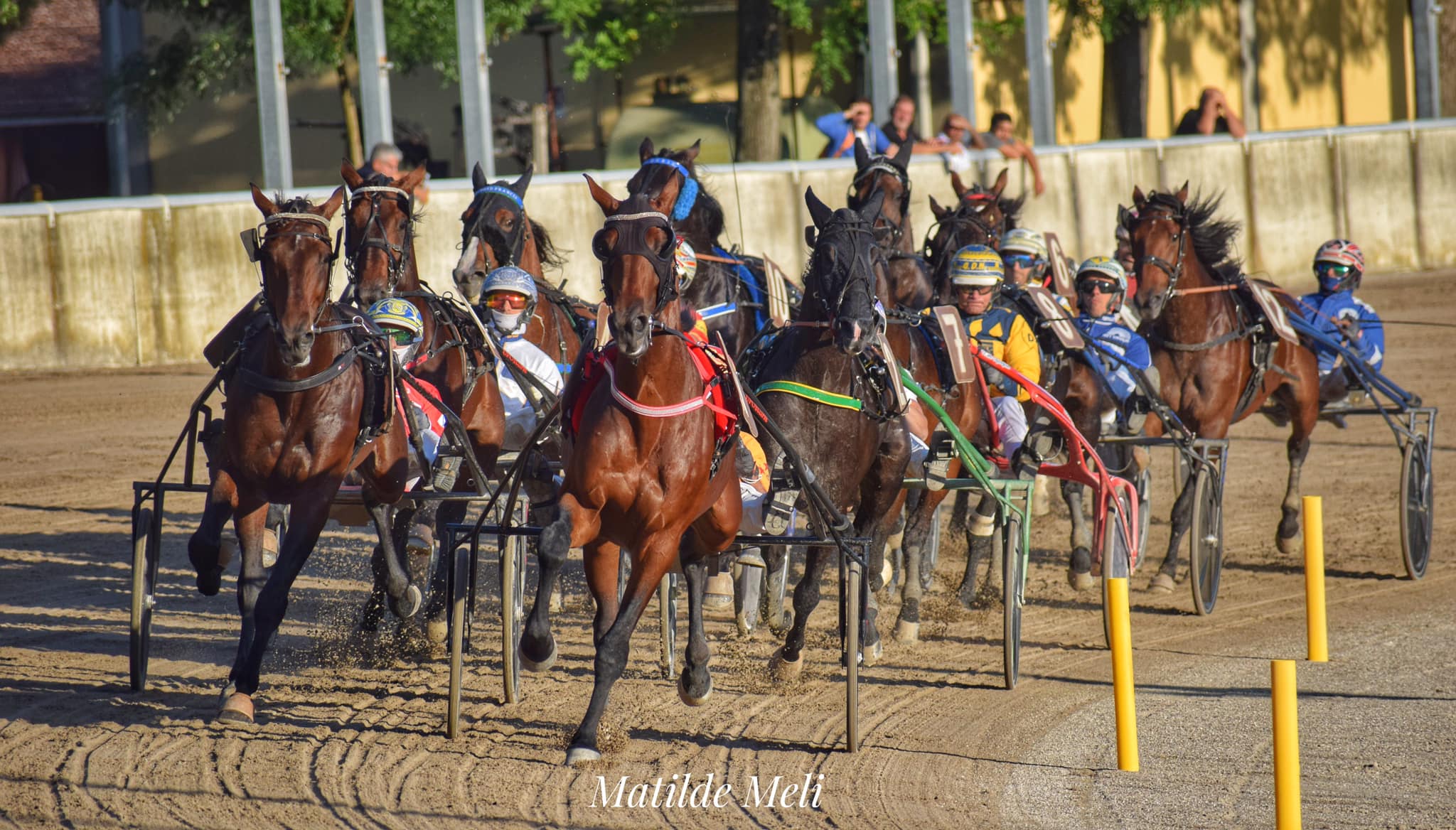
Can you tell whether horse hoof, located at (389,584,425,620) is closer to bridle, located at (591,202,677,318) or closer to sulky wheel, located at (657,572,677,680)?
sulky wheel, located at (657,572,677,680)

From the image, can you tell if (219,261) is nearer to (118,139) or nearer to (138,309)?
(138,309)

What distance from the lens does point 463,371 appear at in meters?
8.28

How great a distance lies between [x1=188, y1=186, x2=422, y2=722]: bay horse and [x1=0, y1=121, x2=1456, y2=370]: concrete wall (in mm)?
5174

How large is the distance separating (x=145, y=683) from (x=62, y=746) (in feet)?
3.13

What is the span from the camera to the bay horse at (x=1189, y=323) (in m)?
9.84

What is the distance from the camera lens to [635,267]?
18.3ft

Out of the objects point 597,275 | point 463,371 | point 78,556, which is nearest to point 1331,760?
point 463,371

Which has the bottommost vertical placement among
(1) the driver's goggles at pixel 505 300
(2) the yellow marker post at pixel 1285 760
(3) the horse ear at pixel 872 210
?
(2) the yellow marker post at pixel 1285 760

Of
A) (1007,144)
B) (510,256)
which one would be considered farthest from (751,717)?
(1007,144)

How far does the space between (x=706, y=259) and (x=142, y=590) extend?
3.81 m

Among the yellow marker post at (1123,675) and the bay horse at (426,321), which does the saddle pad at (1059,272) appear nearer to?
the bay horse at (426,321)

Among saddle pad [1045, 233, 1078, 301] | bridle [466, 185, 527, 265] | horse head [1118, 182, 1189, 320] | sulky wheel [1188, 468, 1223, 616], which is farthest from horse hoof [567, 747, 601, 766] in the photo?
saddle pad [1045, 233, 1078, 301]

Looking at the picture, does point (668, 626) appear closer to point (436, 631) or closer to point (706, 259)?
point (436, 631)

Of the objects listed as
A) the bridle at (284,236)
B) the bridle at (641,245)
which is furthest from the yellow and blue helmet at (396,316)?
the bridle at (641,245)
